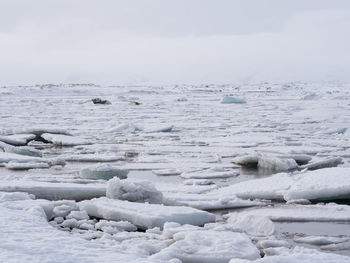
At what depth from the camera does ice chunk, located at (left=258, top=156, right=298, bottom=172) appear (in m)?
5.91

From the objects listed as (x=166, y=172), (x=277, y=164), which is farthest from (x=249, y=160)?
(x=166, y=172)

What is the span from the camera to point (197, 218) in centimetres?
358

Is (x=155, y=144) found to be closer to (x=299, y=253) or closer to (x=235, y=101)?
(x=299, y=253)

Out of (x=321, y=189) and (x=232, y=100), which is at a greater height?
(x=232, y=100)

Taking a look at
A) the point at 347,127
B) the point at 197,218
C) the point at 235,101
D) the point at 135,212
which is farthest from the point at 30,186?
the point at 235,101

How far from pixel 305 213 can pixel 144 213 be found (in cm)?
112

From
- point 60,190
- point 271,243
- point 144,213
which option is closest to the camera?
point 271,243

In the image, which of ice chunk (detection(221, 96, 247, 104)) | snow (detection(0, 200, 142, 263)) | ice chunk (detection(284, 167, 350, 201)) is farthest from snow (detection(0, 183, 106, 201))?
ice chunk (detection(221, 96, 247, 104))

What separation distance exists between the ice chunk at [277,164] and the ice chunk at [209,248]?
2883 mm

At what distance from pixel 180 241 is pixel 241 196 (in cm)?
159

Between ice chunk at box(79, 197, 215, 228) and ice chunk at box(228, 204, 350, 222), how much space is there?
294mm

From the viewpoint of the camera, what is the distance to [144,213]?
11.7 feet


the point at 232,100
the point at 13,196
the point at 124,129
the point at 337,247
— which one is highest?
the point at 232,100

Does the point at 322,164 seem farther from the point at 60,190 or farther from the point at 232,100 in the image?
the point at 232,100
